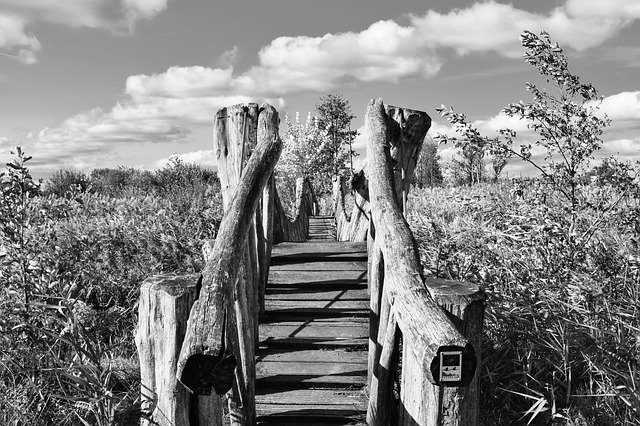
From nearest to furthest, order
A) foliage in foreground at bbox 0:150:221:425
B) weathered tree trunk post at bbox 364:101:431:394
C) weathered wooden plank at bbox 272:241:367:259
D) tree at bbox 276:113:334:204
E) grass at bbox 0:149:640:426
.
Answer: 1. foliage in foreground at bbox 0:150:221:425
2. grass at bbox 0:149:640:426
3. weathered tree trunk post at bbox 364:101:431:394
4. weathered wooden plank at bbox 272:241:367:259
5. tree at bbox 276:113:334:204

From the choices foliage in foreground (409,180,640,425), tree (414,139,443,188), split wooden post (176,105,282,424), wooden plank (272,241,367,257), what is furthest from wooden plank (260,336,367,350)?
tree (414,139,443,188)

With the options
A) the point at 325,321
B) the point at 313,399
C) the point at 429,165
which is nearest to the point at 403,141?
the point at 325,321

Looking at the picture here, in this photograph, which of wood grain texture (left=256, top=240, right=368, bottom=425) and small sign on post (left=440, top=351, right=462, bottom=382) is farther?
wood grain texture (left=256, top=240, right=368, bottom=425)

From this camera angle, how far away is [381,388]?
3795 millimetres

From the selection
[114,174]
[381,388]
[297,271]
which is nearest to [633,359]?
[381,388]

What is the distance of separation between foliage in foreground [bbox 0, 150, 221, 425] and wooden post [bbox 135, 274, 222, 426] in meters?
0.54

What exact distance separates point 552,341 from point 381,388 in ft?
6.27

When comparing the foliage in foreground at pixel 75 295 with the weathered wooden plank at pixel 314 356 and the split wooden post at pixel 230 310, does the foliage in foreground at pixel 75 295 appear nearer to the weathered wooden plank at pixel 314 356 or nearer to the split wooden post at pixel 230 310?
the split wooden post at pixel 230 310

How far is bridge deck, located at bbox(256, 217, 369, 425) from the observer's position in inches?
168

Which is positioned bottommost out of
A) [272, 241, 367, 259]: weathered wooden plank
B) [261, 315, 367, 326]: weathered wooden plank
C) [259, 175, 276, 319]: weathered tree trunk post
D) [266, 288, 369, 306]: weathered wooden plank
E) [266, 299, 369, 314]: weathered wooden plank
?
[261, 315, 367, 326]: weathered wooden plank

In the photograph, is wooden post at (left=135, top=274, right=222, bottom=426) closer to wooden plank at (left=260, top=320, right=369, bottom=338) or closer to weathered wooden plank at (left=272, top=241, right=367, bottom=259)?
wooden plank at (left=260, top=320, right=369, bottom=338)

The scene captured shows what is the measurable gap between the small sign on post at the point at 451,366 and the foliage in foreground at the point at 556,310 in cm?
203

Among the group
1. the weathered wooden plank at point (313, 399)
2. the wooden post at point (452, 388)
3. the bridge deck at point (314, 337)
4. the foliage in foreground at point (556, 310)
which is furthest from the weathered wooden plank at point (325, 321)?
the wooden post at point (452, 388)

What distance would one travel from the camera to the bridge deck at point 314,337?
4.27 metres
